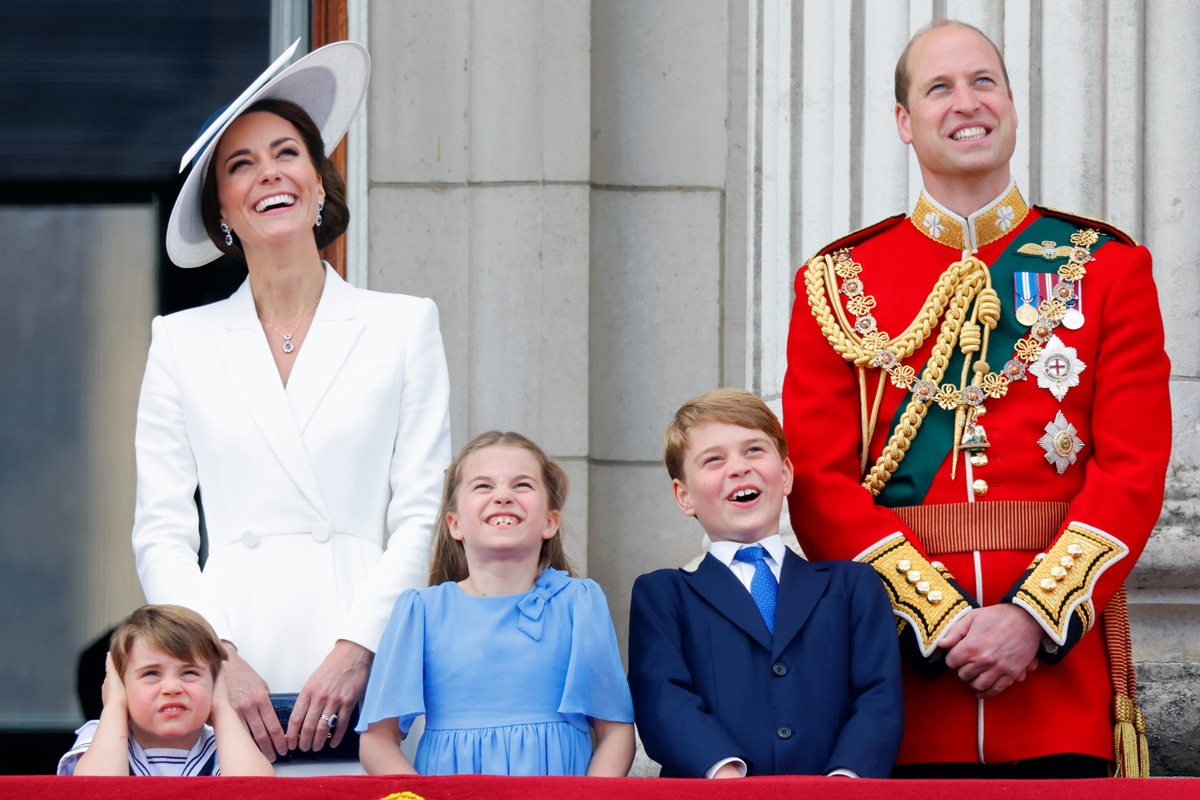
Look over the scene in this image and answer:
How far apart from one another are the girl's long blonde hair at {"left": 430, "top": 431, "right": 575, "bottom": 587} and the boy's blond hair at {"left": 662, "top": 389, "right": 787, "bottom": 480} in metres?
0.21

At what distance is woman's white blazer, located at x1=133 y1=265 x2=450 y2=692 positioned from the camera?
3482mm

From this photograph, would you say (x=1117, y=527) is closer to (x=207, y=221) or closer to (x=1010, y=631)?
(x=1010, y=631)

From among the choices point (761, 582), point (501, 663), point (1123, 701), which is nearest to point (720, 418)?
point (761, 582)

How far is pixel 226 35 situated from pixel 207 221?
1.93 meters

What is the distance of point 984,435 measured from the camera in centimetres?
344

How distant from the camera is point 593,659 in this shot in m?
3.31

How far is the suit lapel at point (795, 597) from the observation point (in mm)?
3301

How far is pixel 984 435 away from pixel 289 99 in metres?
1.43

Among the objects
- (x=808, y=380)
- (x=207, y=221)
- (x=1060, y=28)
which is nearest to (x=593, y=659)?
(x=808, y=380)

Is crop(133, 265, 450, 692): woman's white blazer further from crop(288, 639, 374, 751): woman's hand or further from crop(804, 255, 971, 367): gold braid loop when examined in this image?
crop(804, 255, 971, 367): gold braid loop

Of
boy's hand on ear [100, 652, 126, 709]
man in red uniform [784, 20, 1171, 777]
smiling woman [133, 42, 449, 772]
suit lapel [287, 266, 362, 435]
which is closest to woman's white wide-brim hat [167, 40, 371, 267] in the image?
smiling woman [133, 42, 449, 772]

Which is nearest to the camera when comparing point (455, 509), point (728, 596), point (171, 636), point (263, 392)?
point (171, 636)

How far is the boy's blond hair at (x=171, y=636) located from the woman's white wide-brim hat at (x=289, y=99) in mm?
762

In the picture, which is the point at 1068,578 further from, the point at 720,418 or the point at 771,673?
the point at 720,418
